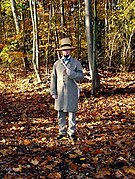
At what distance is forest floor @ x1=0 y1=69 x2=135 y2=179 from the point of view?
16.4 feet

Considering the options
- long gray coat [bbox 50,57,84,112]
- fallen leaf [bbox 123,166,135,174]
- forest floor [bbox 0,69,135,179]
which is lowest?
forest floor [bbox 0,69,135,179]

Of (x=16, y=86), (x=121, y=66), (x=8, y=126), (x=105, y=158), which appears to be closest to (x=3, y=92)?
(x=16, y=86)

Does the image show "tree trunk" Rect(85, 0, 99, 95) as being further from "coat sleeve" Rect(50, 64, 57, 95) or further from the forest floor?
"coat sleeve" Rect(50, 64, 57, 95)

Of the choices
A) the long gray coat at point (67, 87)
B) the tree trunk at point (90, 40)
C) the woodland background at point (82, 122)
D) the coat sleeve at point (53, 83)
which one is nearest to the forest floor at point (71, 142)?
the woodland background at point (82, 122)

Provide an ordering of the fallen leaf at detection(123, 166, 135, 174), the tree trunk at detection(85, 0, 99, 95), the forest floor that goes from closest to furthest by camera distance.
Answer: the fallen leaf at detection(123, 166, 135, 174) → the forest floor → the tree trunk at detection(85, 0, 99, 95)

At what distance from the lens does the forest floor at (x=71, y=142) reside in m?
4.98

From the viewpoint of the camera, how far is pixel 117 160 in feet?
17.5

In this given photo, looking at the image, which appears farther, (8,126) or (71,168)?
(8,126)

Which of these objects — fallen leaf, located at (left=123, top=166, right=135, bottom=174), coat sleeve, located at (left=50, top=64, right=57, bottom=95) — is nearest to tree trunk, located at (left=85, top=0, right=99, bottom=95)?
coat sleeve, located at (left=50, top=64, right=57, bottom=95)

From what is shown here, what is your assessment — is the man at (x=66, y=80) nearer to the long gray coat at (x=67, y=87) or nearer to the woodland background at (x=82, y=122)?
the long gray coat at (x=67, y=87)

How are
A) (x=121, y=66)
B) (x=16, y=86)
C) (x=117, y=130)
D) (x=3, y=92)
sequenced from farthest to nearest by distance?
1. (x=121, y=66)
2. (x=16, y=86)
3. (x=3, y=92)
4. (x=117, y=130)

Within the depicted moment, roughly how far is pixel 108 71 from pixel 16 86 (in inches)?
231

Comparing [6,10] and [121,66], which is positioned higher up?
[6,10]

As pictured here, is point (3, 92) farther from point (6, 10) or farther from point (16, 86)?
point (6, 10)
